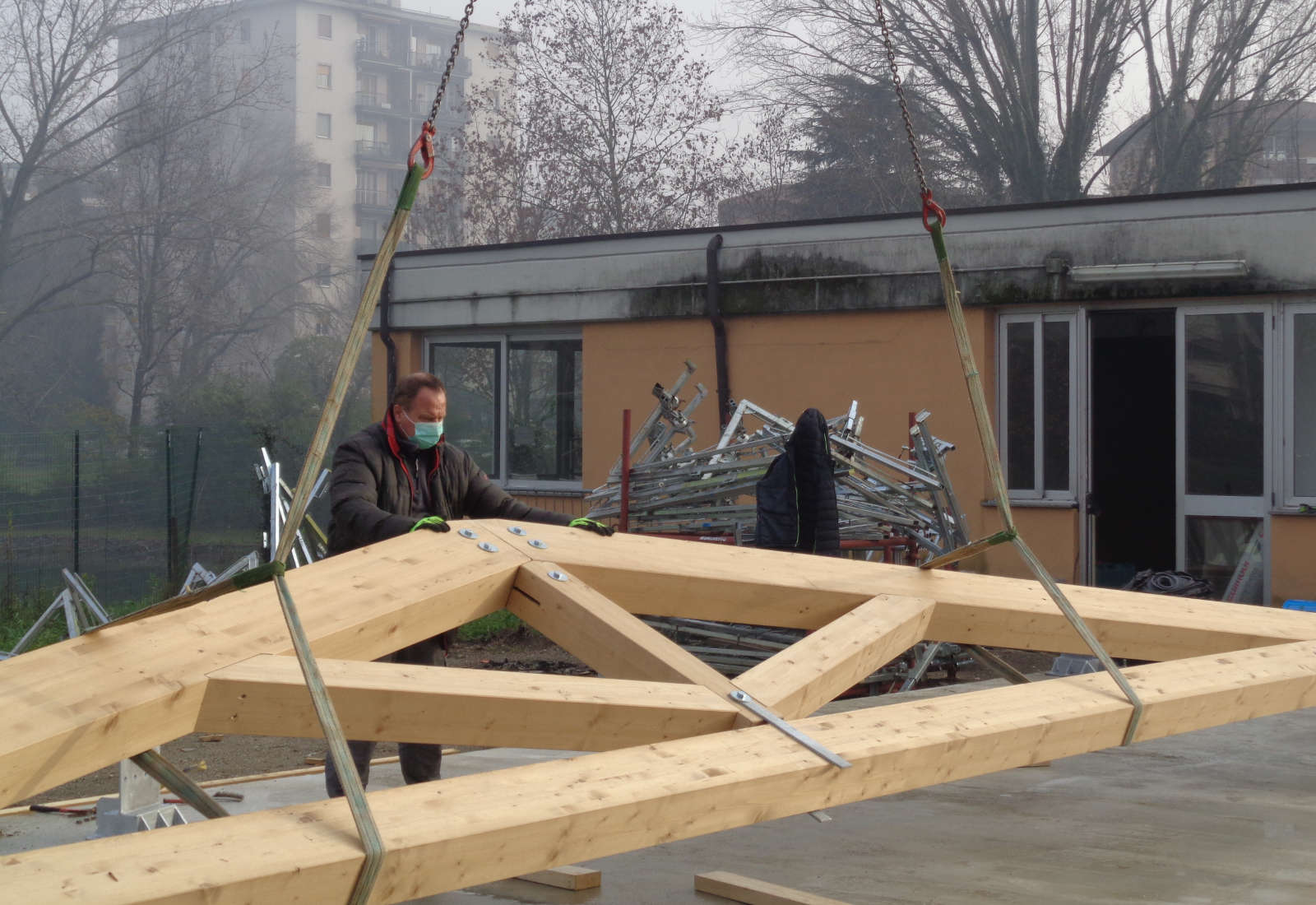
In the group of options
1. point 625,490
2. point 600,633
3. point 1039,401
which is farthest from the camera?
point 1039,401

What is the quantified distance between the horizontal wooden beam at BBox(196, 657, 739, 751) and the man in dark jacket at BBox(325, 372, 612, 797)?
131 cm

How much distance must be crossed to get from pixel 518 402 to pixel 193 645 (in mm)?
11671

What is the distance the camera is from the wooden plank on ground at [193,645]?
3.06m

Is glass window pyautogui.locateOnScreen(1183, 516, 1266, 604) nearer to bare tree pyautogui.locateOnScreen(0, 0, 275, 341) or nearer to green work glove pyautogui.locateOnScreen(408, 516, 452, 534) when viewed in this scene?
green work glove pyautogui.locateOnScreen(408, 516, 452, 534)

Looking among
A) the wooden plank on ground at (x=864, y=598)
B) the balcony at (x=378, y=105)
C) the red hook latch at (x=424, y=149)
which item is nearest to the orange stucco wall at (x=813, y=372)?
the wooden plank on ground at (x=864, y=598)

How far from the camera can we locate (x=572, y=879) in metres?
4.68

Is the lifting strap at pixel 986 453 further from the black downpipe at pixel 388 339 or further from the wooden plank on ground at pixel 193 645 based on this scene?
the black downpipe at pixel 388 339

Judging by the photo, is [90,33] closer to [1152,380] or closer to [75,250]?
[75,250]

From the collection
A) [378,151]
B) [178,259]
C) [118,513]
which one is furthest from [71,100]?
[378,151]

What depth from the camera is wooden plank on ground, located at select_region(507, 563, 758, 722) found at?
3750 millimetres

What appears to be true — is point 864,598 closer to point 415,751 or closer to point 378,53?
point 415,751

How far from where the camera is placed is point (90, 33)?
29.7 m

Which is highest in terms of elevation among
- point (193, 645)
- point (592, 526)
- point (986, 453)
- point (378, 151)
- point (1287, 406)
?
point (378, 151)

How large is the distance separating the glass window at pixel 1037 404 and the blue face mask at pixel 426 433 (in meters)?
7.72
